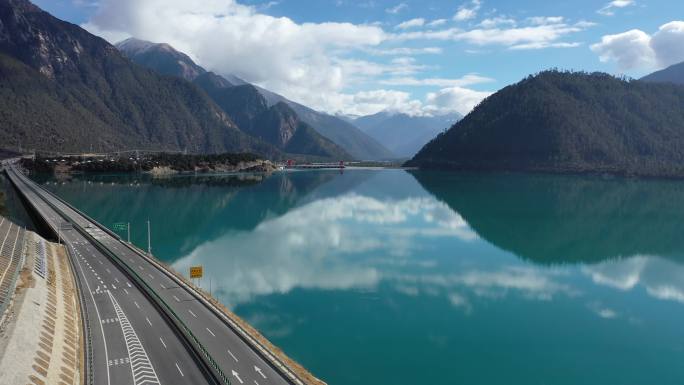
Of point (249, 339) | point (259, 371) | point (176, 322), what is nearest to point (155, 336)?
point (176, 322)

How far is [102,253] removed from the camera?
6100 cm

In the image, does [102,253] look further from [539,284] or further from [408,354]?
[539,284]

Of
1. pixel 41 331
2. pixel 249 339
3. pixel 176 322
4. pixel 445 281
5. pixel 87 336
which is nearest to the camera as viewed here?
pixel 41 331

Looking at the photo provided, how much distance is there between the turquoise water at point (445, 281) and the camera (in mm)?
36969

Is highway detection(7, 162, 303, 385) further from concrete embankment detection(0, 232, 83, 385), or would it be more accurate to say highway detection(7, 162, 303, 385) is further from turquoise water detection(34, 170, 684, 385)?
turquoise water detection(34, 170, 684, 385)

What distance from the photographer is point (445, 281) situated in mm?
58031

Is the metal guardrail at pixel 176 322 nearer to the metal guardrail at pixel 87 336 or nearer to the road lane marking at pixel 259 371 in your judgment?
the road lane marking at pixel 259 371

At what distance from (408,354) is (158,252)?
47027mm

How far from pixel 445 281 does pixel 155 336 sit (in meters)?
34.7

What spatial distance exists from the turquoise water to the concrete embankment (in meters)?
14.1

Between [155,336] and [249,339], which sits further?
[155,336]

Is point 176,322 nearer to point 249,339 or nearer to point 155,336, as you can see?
point 155,336

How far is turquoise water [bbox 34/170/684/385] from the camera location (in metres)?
37.0

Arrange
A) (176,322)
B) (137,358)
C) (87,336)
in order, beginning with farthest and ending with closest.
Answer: (176,322) → (87,336) → (137,358)
